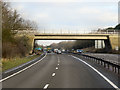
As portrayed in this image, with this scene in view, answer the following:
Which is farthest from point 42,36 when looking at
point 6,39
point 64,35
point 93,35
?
point 6,39

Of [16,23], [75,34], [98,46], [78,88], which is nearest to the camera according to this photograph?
[78,88]

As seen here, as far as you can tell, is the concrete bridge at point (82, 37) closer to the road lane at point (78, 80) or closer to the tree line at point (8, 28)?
the tree line at point (8, 28)

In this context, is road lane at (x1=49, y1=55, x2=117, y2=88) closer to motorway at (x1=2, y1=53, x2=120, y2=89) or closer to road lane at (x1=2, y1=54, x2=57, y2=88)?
motorway at (x1=2, y1=53, x2=120, y2=89)

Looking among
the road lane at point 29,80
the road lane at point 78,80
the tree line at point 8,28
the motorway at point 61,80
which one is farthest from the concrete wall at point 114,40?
the road lane at point 29,80

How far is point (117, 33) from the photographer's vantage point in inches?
2805

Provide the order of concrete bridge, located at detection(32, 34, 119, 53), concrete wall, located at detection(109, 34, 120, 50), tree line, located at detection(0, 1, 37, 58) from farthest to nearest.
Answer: concrete wall, located at detection(109, 34, 120, 50), concrete bridge, located at detection(32, 34, 119, 53), tree line, located at detection(0, 1, 37, 58)

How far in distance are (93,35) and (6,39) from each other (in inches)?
1396

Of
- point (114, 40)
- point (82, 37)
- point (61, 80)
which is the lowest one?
point (61, 80)

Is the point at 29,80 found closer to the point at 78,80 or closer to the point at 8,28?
the point at 78,80

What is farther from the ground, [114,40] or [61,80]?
[114,40]

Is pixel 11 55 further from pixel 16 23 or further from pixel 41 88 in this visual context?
pixel 41 88

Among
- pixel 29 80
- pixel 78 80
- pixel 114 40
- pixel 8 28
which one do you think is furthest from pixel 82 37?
pixel 29 80

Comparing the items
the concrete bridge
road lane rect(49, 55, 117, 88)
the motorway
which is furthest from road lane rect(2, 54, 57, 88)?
the concrete bridge

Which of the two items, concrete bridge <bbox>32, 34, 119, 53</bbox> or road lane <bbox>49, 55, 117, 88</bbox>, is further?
concrete bridge <bbox>32, 34, 119, 53</bbox>
